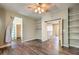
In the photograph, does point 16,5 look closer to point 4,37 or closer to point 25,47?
point 4,37

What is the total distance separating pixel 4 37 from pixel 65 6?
4.42ft

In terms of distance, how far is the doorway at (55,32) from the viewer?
7.54ft

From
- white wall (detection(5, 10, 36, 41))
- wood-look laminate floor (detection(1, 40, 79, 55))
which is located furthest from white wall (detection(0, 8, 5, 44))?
white wall (detection(5, 10, 36, 41))

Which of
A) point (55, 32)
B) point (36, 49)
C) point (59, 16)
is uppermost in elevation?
point (59, 16)

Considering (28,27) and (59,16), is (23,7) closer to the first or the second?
A: (28,27)

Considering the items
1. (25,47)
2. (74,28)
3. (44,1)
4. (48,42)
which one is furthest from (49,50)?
(44,1)

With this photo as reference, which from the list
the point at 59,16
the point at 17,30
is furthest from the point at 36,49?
the point at 59,16

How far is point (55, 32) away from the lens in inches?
91.9

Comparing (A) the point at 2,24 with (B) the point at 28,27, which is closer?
(A) the point at 2,24

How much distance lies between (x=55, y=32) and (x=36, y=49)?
0.51m

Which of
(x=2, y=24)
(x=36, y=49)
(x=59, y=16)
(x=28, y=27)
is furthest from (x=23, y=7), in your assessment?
(x=36, y=49)

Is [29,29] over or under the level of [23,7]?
under

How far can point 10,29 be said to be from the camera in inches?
91.7

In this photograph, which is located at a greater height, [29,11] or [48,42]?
[29,11]
